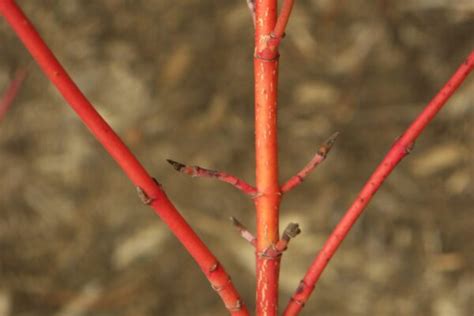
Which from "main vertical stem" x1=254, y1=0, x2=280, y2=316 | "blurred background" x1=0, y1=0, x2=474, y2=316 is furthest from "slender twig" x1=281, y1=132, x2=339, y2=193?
"blurred background" x1=0, y1=0, x2=474, y2=316

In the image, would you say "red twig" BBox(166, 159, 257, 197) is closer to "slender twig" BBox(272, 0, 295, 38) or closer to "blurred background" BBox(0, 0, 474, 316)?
"slender twig" BBox(272, 0, 295, 38)

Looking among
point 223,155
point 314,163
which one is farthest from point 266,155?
point 223,155

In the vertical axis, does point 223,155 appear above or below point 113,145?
above

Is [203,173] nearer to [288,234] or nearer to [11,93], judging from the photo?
[288,234]

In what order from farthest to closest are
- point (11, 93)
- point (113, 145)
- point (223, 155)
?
point (223, 155), point (11, 93), point (113, 145)

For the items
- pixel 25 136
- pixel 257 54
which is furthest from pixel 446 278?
pixel 257 54

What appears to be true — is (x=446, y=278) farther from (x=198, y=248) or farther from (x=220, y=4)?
(x=198, y=248)

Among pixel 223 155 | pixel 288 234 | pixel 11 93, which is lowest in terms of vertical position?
pixel 288 234
